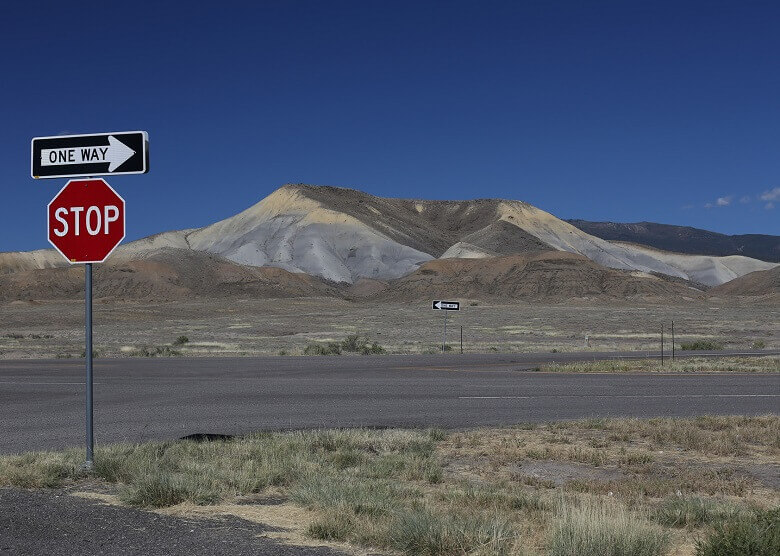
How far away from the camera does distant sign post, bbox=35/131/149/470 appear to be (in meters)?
8.66

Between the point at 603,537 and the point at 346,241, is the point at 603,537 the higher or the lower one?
the lower one

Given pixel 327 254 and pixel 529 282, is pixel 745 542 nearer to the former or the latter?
pixel 529 282

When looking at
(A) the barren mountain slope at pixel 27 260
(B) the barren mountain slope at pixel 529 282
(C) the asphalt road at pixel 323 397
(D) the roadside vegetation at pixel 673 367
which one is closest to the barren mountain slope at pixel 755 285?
(B) the barren mountain slope at pixel 529 282

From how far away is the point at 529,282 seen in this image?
12331 centimetres

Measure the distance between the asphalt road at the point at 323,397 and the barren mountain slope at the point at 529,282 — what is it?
9403cm

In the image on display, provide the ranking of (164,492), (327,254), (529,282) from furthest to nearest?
(327,254) < (529,282) < (164,492)

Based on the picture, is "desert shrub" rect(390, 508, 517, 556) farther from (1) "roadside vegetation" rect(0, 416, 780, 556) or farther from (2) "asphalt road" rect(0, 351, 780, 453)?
(2) "asphalt road" rect(0, 351, 780, 453)

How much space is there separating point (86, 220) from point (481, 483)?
4.81 m

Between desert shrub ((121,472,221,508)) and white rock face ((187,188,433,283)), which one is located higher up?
white rock face ((187,188,433,283))

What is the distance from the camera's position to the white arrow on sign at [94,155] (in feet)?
28.6

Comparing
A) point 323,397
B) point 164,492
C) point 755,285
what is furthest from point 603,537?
point 755,285

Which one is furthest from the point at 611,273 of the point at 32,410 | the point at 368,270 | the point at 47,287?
the point at 32,410

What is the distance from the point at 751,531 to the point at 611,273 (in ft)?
411

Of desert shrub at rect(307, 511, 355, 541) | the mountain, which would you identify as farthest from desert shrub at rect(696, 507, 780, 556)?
A: the mountain
